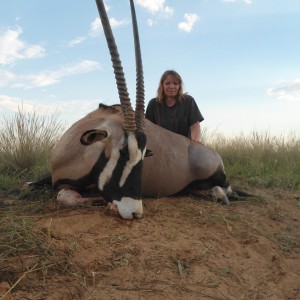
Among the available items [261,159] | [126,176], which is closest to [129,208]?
[126,176]

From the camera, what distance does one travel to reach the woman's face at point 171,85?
5641 millimetres

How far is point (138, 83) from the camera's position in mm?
3801

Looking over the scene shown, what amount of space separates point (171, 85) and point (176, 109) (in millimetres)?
322

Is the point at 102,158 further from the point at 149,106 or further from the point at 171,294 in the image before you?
the point at 149,106

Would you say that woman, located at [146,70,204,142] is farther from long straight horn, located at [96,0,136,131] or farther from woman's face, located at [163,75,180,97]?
long straight horn, located at [96,0,136,131]

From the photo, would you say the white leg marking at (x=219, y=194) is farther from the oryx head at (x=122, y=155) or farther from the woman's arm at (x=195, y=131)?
the oryx head at (x=122, y=155)

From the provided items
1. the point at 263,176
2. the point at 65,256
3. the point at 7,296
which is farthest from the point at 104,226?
the point at 263,176

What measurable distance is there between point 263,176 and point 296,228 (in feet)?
8.21

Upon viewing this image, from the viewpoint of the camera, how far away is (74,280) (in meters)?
2.18

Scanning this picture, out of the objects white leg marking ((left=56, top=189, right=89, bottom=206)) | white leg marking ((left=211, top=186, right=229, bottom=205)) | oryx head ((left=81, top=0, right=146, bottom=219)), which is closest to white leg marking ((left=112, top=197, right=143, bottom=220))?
oryx head ((left=81, top=0, right=146, bottom=219))

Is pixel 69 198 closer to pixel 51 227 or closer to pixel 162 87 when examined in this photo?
pixel 51 227

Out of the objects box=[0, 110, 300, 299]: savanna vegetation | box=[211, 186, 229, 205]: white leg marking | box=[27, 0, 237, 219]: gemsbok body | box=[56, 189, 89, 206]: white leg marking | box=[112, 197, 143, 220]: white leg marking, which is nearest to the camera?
box=[0, 110, 300, 299]: savanna vegetation

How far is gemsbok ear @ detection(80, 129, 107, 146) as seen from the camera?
135 inches

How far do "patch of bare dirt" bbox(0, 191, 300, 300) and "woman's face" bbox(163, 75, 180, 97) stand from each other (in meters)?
2.25
